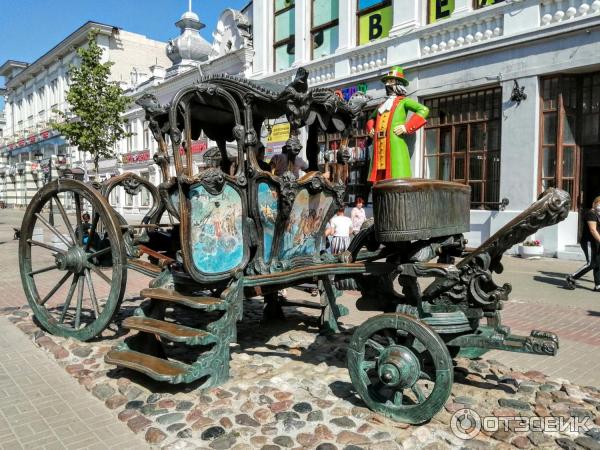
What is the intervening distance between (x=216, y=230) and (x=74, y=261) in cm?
179

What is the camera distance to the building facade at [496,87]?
9836 millimetres

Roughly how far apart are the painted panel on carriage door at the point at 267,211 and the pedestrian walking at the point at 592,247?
5469mm

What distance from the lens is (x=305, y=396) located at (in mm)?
3580

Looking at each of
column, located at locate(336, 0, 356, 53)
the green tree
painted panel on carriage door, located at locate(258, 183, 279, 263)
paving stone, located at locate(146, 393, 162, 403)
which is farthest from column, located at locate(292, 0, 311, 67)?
paving stone, located at locate(146, 393, 162, 403)

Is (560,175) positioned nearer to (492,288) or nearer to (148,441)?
(492,288)

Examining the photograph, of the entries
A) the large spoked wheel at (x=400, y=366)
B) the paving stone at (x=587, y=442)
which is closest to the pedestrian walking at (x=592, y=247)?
the paving stone at (x=587, y=442)

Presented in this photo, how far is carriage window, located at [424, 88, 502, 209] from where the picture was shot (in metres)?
11.0

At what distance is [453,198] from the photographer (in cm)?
330

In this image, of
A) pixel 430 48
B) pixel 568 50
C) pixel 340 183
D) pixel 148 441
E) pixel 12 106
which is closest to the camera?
pixel 148 441

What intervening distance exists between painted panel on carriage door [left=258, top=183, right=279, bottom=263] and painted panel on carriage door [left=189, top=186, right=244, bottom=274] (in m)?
0.18

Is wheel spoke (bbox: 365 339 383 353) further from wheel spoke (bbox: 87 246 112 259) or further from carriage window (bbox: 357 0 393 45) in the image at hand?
carriage window (bbox: 357 0 393 45)

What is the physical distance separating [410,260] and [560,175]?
8.21m

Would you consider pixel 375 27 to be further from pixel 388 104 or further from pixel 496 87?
pixel 388 104

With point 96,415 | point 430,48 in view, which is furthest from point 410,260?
point 430,48
